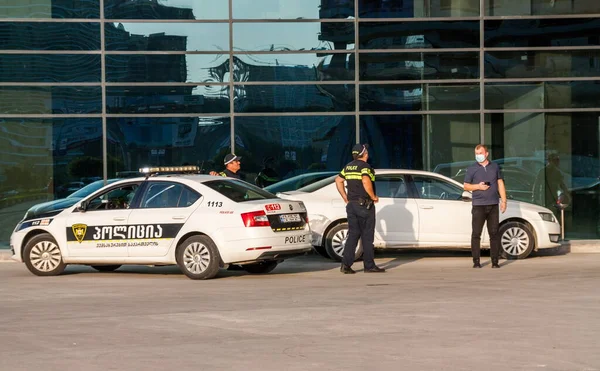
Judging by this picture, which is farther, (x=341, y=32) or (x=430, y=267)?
(x=341, y=32)

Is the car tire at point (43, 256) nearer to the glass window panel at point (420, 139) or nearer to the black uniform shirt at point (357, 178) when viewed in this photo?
the black uniform shirt at point (357, 178)

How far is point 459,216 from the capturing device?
1853cm

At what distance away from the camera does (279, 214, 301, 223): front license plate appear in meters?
15.5

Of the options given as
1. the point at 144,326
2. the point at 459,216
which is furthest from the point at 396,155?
the point at 144,326

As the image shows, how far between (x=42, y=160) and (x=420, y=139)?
24.7ft

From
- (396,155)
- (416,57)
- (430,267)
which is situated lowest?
(430,267)

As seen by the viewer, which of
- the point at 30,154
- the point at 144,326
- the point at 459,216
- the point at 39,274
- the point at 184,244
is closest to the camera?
the point at 144,326

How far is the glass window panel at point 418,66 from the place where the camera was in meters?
22.7

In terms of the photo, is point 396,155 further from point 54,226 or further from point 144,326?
point 144,326

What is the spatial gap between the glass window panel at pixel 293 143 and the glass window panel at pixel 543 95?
3.01 meters

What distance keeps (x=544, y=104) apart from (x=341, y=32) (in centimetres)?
437

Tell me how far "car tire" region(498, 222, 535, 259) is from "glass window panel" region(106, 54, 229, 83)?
688 cm

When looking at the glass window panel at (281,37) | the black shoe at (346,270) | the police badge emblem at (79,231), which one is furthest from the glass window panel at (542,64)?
the police badge emblem at (79,231)

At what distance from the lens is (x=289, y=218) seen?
15617mm
